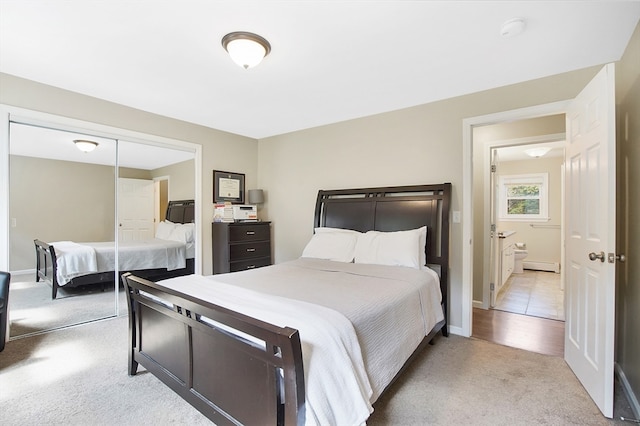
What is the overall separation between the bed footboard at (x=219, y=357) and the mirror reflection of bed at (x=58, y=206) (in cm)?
172

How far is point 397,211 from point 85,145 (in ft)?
11.5

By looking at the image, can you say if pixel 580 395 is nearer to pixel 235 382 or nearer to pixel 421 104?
pixel 235 382

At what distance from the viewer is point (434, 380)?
216 cm

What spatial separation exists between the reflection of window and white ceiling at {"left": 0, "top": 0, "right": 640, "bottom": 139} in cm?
475

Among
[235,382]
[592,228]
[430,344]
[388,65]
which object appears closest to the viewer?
[235,382]

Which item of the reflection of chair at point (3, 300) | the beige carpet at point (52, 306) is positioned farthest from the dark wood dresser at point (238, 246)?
the reflection of chair at point (3, 300)

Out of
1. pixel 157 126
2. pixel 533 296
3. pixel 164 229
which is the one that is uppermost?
pixel 157 126

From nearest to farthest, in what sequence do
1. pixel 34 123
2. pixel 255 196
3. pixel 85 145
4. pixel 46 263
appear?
pixel 34 123
pixel 46 263
pixel 85 145
pixel 255 196

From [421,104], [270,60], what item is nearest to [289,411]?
[270,60]

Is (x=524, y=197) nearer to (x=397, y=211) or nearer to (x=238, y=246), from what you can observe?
(x=397, y=211)

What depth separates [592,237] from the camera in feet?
6.37

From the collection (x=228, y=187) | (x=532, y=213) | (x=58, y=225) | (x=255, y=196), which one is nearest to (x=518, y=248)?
(x=532, y=213)

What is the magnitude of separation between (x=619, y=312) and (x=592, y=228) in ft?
2.70

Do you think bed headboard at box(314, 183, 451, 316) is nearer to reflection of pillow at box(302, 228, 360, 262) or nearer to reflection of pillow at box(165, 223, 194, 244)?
reflection of pillow at box(302, 228, 360, 262)
